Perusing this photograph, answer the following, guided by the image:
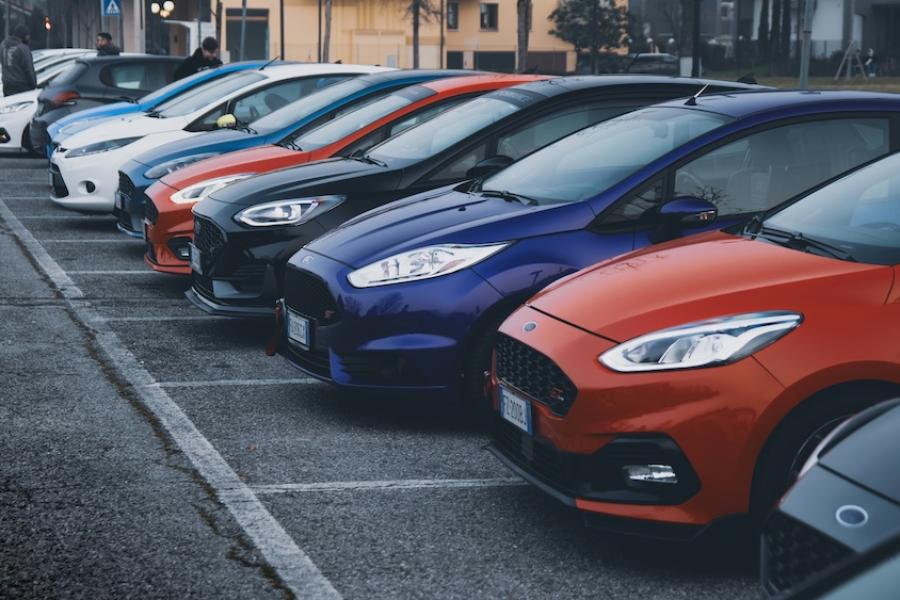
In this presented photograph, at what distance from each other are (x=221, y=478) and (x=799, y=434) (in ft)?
7.68

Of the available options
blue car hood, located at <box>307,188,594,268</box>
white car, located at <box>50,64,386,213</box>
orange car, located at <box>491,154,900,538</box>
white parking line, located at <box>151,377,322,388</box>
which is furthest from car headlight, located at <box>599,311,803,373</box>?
white car, located at <box>50,64,386,213</box>

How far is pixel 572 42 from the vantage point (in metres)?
91.4

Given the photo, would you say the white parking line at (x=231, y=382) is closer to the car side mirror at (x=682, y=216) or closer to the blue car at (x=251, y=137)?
the car side mirror at (x=682, y=216)

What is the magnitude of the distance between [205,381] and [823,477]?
15.3 ft

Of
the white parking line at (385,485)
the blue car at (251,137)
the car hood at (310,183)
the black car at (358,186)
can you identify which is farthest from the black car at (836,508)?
the blue car at (251,137)

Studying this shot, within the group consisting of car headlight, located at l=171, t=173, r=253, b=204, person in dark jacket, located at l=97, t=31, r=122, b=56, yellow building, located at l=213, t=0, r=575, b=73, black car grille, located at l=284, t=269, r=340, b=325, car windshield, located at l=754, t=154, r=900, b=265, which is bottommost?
black car grille, located at l=284, t=269, r=340, b=325

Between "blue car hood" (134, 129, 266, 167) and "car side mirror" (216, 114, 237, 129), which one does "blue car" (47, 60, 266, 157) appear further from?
"blue car hood" (134, 129, 266, 167)

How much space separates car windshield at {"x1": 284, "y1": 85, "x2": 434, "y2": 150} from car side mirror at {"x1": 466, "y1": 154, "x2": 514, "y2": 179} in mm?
2106

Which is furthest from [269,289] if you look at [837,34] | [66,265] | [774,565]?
[837,34]

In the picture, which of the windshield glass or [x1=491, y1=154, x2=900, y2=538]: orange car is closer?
[x1=491, y1=154, x2=900, y2=538]: orange car

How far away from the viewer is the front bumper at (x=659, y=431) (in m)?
4.42

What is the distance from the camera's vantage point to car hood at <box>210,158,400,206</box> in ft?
26.2

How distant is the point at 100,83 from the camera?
19328mm

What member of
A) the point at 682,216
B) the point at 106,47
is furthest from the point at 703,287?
the point at 106,47
